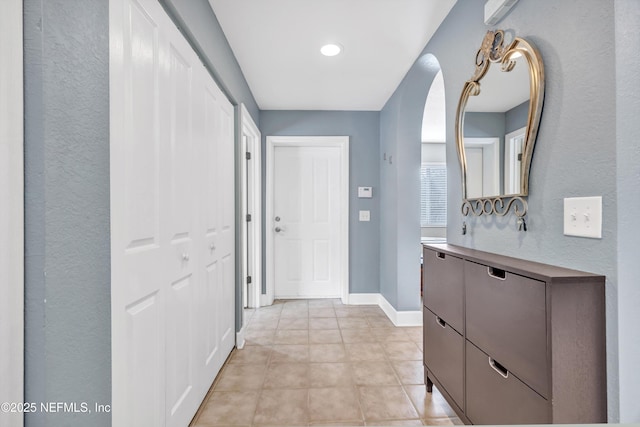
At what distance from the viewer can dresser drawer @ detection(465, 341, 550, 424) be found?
0.98 metres

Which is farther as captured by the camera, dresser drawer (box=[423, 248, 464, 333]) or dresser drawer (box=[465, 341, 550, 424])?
dresser drawer (box=[423, 248, 464, 333])

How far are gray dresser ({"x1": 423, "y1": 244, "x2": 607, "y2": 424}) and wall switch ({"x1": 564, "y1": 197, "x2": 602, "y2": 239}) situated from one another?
133mm

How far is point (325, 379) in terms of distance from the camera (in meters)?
1.96

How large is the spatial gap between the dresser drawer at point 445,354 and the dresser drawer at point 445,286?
57 millimetres

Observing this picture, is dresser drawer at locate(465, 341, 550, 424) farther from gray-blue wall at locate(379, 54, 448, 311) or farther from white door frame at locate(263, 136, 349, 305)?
white door frame at locate(263, 136, 349, 305)

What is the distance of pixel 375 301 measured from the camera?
362cm

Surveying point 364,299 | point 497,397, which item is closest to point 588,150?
point 497,397

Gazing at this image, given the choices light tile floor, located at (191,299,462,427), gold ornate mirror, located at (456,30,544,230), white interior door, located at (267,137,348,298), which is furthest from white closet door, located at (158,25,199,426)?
white interior door, located at (267,137,348,298)

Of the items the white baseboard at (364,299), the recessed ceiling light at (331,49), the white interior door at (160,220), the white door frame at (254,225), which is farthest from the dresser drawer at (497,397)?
the white door frame at (254,225)

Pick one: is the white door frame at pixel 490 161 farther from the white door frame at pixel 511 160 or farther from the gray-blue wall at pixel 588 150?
the gray-blue wall at pixel 588 150

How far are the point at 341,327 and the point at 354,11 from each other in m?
2.58

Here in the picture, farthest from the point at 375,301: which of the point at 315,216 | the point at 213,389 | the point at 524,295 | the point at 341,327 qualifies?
the point at 524,295

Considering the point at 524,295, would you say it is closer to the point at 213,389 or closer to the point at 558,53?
the point at 558,53

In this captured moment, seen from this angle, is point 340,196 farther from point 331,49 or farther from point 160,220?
point 160,220
